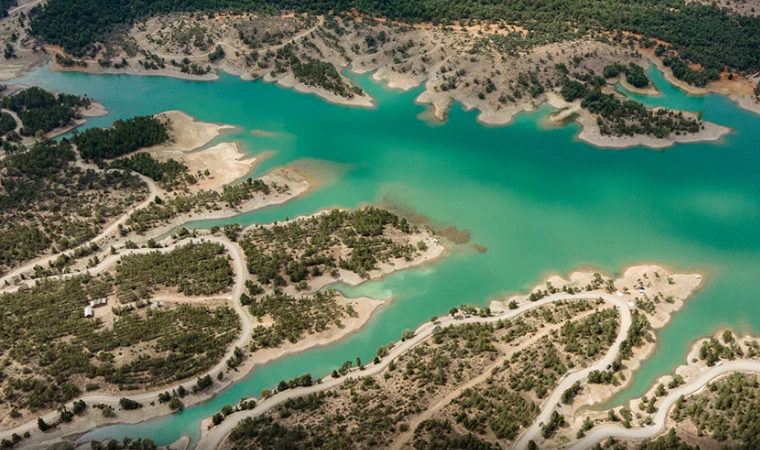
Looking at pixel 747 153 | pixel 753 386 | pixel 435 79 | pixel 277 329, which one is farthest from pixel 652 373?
pixel 435 79

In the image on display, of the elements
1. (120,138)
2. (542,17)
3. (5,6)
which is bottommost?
(120,138)

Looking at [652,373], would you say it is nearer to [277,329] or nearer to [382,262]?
[382,262]

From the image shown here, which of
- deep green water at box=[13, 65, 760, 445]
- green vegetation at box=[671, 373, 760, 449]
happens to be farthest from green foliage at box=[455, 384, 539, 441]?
green vegetation at box=[671, 373, 760, 449]

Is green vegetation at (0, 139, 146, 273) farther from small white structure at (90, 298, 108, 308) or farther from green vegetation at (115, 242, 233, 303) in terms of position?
small white structure at (90, 298, 108, 308)

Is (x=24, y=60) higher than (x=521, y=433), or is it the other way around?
(x=24, y=60)

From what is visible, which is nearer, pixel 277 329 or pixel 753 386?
pixel 753 386

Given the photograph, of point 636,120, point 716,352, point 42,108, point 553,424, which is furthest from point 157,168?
point 636,120

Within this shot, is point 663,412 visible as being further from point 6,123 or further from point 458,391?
point 6,123
